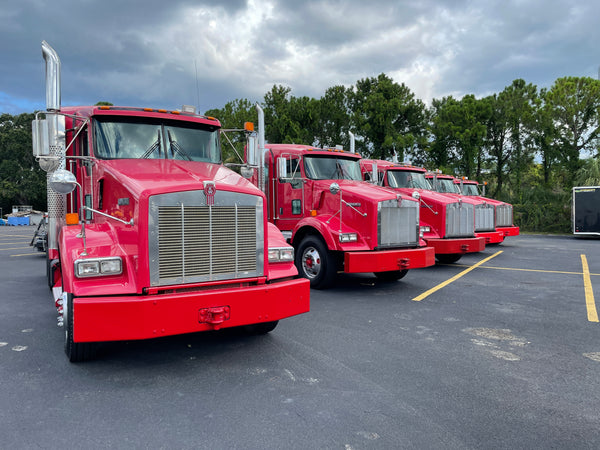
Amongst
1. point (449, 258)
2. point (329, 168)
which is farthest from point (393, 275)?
point (449, 258)

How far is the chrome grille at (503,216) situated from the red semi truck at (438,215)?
220 inches

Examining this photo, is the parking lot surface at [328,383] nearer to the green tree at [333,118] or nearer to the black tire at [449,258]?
the black tire at [449,258]

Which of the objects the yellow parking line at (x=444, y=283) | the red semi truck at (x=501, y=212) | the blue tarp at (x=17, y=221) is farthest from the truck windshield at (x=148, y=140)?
the blue tarp at (x=17, y=221)

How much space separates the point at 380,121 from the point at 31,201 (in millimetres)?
41741

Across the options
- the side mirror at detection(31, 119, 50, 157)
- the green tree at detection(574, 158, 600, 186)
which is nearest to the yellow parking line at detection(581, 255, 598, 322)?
the side mirror at detection(31, 119, 50, 157)

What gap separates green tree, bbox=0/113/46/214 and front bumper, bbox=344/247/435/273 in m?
50.1

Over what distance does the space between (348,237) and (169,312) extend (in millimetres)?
4231

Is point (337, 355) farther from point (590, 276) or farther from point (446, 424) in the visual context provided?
point (590, 276)

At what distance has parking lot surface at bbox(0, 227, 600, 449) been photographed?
2.89 metres

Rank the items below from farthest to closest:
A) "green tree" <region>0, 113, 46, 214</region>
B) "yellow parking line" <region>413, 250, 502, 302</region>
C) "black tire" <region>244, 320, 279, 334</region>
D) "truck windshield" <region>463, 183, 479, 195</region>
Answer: "green tree" <region>0, 113, 46, 214</region> → "truck windshield" <region>463, 183, 479, 195</region> → "yellow parking line" <region>413, 250, 502, 302</region> → "black tire" <region>244, 320, 279, 334</region>

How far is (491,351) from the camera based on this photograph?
4582 millimetres

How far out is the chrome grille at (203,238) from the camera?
12.3 ft

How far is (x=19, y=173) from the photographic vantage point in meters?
48.3

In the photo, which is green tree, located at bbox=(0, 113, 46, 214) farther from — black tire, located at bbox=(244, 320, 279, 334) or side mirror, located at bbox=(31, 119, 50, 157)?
black tire, located at bbox=(244, 320, 279, 334)
